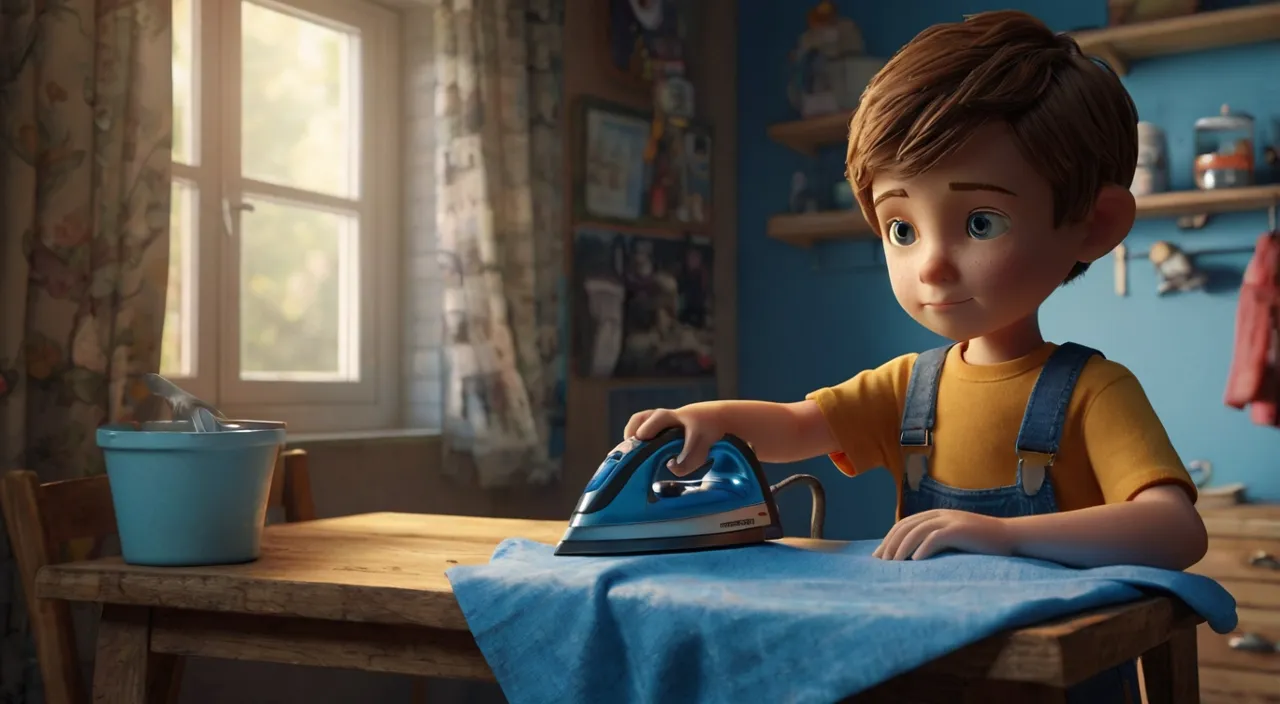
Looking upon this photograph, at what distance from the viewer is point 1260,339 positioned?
2.78m

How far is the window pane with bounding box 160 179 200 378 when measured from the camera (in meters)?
2.39

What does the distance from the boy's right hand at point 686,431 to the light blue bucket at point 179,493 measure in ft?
1.27

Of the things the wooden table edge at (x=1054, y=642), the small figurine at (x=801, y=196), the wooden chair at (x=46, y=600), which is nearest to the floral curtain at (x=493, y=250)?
the small figurine at (x=801, y=196)

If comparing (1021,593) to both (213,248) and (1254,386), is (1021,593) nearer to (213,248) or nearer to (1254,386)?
(213,248)

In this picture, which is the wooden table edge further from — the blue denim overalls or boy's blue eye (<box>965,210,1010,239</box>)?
boy's blue eye (<box>965,210,1010,239</box>)

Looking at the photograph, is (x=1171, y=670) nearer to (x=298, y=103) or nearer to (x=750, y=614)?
Answer: (x=750, y=614)

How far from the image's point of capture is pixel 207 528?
45.5 inches

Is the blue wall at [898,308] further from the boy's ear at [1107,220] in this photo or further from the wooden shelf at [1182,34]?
the boy's ear at [1107,220]

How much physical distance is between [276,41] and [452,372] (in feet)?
2.73

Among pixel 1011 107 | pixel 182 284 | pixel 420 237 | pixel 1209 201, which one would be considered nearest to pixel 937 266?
pixel 1011 107

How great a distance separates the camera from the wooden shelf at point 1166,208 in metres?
2.91

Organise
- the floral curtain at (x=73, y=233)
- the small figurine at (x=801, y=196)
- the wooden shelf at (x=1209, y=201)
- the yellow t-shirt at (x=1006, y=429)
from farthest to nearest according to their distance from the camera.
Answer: the small figurine at (x=801, y=196), the wooden shelf at (x=1209, y=201), the floral curtain at (x=73, y=233), the yellow t-shirt at (x=1006, y=429)

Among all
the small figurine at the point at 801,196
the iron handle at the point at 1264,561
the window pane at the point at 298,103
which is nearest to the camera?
the iron handle at the point at 1264,561

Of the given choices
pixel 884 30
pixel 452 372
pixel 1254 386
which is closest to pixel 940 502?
pixel 452 372
